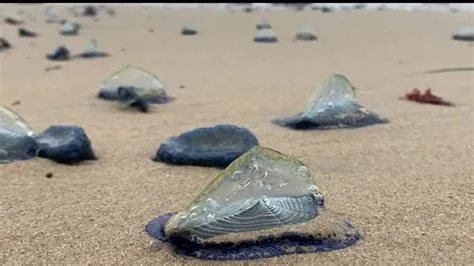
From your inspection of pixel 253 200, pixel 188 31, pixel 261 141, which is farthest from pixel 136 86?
pixel 188 31

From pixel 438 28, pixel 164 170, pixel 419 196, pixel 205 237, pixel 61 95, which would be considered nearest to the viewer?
pixel 205 237

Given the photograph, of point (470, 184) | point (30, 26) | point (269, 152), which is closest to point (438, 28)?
point (30, 26)

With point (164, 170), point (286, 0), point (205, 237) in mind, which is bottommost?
point (286, 0)

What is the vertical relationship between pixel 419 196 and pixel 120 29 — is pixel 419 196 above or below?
above

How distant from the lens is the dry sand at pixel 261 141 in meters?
1.16

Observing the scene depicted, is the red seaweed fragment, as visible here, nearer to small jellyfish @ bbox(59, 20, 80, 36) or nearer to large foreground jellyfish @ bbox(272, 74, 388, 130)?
large foreground jellyfish @ bbox(272, 74, 388, 130)

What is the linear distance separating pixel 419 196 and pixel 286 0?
31.1 ft

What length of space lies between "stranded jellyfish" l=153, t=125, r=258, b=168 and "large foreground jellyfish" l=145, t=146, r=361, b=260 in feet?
1.24

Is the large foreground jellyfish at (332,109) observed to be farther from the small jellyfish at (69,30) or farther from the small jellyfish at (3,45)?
the small jellyfish at (69,30)

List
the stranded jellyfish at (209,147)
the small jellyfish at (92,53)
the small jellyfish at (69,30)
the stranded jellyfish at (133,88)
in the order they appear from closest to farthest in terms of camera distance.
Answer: the stranded jellyfish at (209,147), the stranded jellyfish at (133,88), the small jellyfish at (92,53), the small jellyfish at (69,30)

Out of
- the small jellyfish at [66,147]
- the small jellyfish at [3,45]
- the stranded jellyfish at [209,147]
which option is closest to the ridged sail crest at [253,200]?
the stranded jellyfish at [209,147]

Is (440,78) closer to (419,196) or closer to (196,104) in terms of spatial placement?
(196,104)

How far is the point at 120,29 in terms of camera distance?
5918 millimetres

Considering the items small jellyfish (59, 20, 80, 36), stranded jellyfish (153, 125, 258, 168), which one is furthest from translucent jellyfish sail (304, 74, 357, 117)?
small jellyfish (59, 20, 80, 36)
